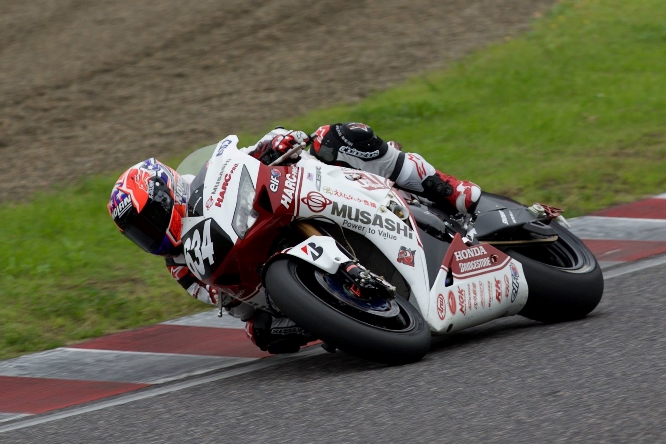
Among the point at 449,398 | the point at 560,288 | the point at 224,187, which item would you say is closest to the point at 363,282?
the point at 449,398

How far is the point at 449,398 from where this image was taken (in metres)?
4.18

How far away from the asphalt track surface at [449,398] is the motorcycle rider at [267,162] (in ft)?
0.88

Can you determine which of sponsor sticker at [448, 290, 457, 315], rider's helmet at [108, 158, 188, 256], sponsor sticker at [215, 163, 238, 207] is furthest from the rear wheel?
rider's helmet at [108, 158, 188, 256]

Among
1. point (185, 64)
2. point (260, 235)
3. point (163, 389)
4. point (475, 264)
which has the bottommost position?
point (163, 389)

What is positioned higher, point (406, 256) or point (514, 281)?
point (406, 256)

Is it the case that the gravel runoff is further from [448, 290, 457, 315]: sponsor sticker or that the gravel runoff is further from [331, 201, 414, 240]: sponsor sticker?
[448, 290, 457, 315]: sponsor sticker

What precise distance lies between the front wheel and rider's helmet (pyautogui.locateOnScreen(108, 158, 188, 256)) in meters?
0.65

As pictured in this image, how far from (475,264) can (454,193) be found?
0.61m

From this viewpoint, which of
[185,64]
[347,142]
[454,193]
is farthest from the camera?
[185,64]

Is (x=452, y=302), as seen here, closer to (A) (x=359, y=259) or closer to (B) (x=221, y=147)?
(A) (x=359, y=259)

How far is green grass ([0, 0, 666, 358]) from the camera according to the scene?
22.7 ft

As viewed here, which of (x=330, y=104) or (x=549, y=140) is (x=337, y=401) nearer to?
(x=549, y=140)

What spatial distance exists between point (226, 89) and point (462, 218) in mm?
7856

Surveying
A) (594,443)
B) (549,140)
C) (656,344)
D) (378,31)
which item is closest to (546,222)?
(656,344)
